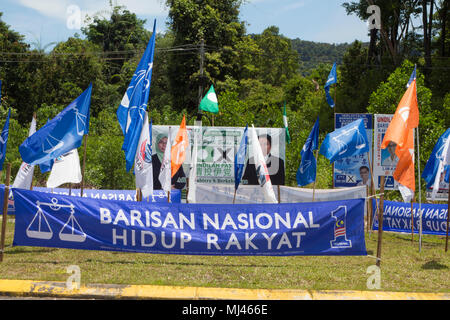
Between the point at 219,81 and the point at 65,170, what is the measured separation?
24.1m

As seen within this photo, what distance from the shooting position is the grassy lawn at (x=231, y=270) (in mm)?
7773

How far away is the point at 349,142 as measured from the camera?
44.7 ft

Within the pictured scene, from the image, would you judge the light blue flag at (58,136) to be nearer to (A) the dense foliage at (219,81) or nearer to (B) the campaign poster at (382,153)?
(B) the campaign poster at (382,153)

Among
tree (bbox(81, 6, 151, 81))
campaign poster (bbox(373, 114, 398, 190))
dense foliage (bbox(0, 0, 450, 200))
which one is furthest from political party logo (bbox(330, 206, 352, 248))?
tree (bbox(81, 6, 151, 81))

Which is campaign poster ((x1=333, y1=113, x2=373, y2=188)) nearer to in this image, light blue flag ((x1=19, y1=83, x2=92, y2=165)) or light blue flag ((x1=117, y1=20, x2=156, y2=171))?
light blue flag ((x1=117, y1=20, x2=156, y2=171))

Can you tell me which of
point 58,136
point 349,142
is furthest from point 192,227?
point 349,142

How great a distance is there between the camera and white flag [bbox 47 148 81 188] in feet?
44.3

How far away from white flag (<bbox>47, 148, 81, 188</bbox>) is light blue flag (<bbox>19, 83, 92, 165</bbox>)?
359 centimetres

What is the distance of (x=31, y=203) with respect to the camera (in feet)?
28.7

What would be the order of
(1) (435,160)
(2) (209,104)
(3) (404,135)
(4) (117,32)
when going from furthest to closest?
(4) (117,32) < (2) (209,104) < (1) (435,160) < (3) (404,135)

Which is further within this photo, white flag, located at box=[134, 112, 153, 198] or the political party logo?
white flag, located at box=[134, 112, 153, 198]

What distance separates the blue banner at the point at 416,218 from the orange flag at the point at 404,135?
18.1 ft

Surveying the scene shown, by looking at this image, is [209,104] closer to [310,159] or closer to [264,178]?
[310,159]

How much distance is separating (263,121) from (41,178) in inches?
650
